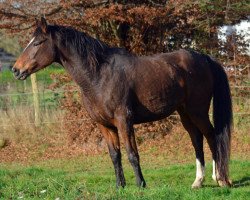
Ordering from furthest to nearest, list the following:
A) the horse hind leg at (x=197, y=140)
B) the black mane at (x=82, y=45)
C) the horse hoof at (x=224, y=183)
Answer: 1. the horse hind leg at (x=197, y=140)
2. the horse hoof at (x=224, y=183)
3. the black mane at (x=82, y=45)

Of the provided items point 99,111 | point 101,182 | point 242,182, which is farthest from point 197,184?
point 99,111

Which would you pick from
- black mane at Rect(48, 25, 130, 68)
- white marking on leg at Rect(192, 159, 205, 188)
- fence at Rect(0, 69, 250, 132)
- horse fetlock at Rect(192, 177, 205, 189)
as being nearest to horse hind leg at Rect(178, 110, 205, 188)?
white marking on leg at Rect(192, 159, 205, 188)

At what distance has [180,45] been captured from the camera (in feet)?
54.2

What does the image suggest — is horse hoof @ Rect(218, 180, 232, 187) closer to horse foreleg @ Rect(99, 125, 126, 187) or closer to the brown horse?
the brown horse

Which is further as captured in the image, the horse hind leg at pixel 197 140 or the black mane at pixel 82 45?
the horse hind leg at pixel 197 140

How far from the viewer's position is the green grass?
22.9 feet

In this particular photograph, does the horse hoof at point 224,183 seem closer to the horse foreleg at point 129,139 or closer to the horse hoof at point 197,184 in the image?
the horse hoof at point 197,184

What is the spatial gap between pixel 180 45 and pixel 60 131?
13.2 feet

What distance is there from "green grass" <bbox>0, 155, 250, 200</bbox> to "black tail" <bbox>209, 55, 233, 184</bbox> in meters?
0.40

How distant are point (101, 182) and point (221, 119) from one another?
2339 millimetres

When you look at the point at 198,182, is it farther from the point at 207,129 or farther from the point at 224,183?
the point at 207,129

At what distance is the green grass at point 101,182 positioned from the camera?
6992 mm

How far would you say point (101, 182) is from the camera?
10.4m

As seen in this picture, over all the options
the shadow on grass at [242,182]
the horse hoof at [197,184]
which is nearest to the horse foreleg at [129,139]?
the horse hoof at [197,184]
